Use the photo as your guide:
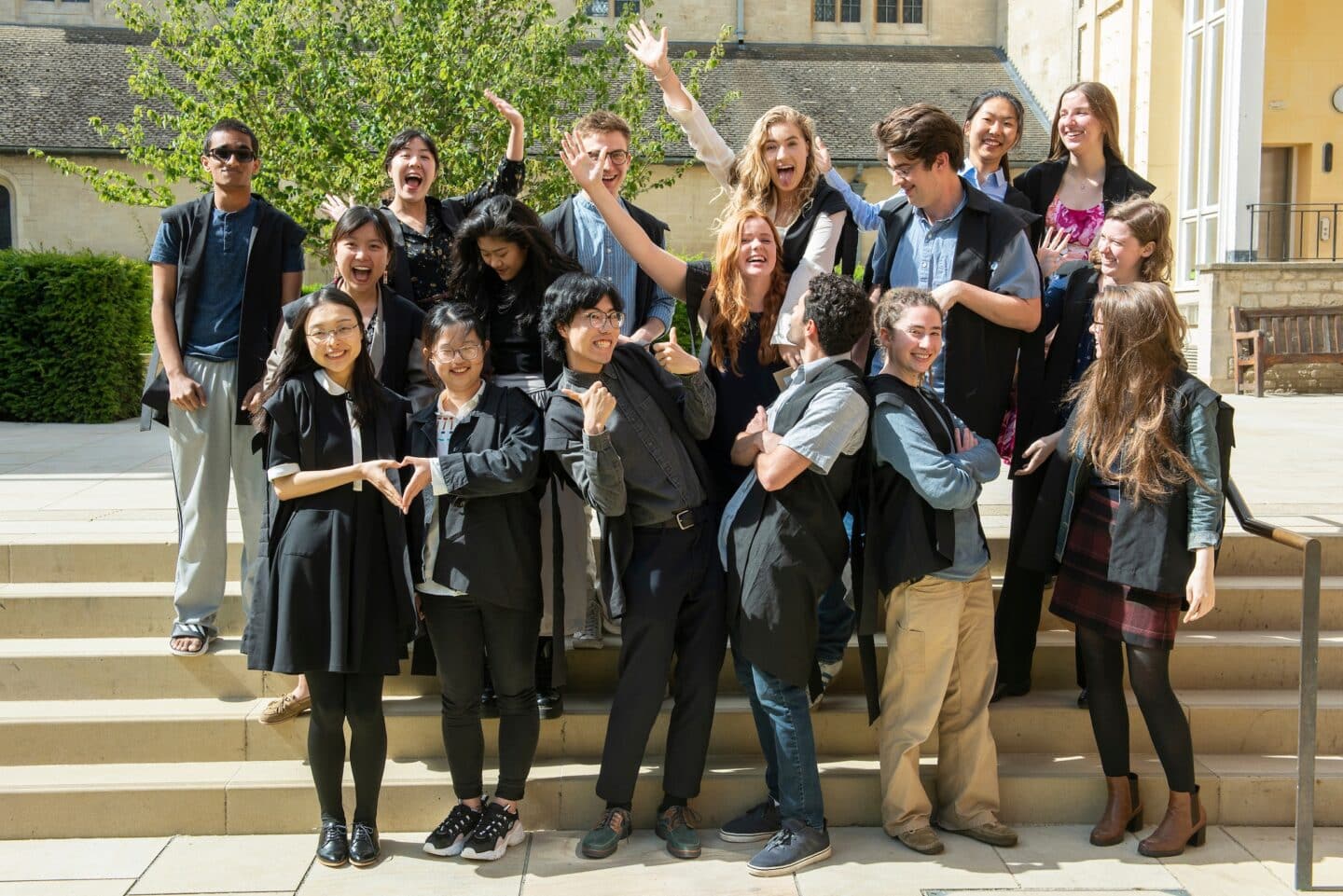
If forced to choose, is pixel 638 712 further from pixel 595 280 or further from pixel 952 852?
pixel 595 280

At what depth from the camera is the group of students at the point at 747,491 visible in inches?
153

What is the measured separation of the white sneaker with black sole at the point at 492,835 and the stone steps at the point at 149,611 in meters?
1.61

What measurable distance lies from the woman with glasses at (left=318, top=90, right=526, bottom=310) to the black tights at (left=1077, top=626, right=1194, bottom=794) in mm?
2792

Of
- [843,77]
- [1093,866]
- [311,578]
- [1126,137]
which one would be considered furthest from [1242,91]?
[311,578]

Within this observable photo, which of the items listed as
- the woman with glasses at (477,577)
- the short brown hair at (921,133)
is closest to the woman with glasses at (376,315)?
the woman with glasses at (477,577)

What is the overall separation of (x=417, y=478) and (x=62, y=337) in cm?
933

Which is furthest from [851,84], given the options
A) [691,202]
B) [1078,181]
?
[1078,181]

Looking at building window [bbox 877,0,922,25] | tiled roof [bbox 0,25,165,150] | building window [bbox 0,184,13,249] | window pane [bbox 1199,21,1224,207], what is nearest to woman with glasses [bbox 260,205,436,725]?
window pane [bbox 1199,21,1224,207]

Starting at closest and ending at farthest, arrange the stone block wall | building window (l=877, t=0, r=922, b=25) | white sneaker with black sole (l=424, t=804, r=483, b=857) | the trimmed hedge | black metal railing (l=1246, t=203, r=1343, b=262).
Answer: white sneaker with black sole (l=424, t=804, r=483, b=857)
the trimmed hedge
the stone block wall
black metal railing (l=1246, t=203, r=1343, b=262)
building window (l=877, t=0, r=922, b=25)

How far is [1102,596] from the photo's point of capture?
13.2 ft

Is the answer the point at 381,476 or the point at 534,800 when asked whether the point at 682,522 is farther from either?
the point at 534,800

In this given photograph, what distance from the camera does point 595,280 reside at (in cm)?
391

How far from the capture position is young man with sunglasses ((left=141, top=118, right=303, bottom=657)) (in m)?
4.71

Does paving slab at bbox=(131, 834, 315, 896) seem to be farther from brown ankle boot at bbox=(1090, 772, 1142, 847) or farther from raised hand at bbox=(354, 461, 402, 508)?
brown ankle boot at bbox=(1090, 772, 1142, 847)
